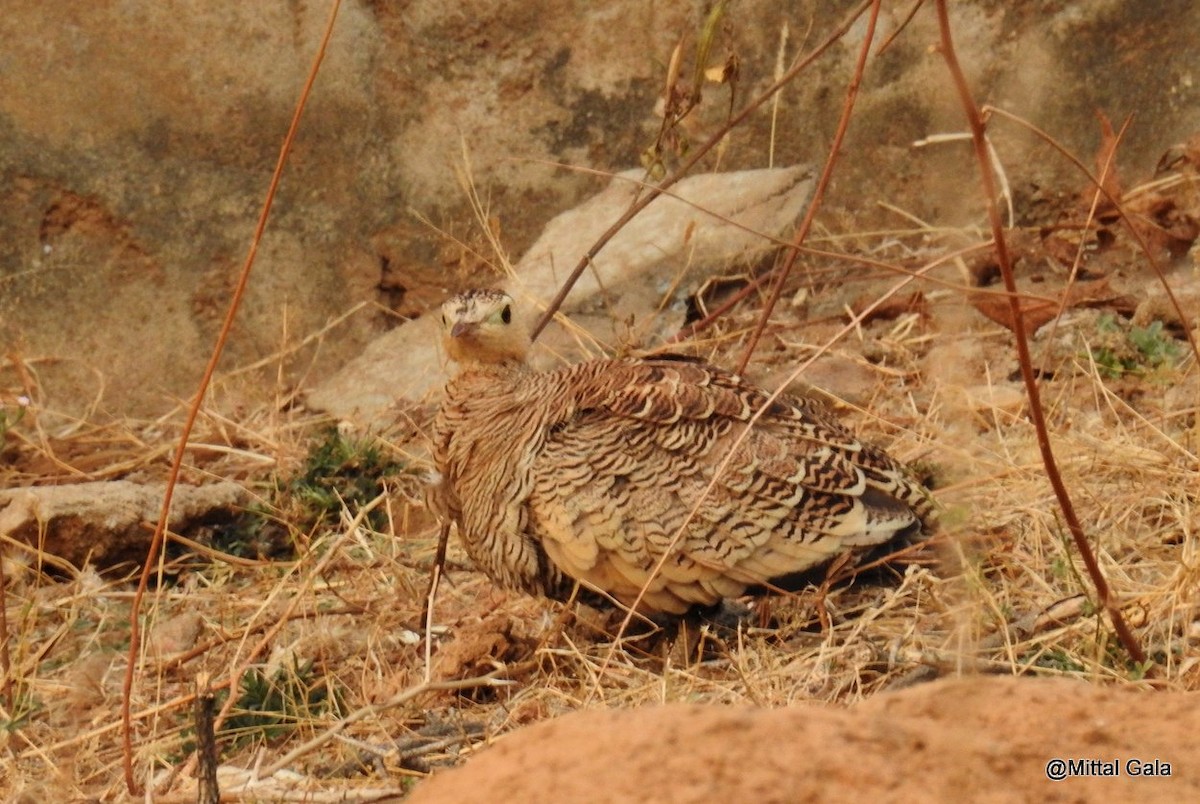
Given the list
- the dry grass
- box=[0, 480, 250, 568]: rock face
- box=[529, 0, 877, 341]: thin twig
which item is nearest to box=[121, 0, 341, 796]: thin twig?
the dry grass

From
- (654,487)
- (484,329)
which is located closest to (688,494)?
(654,487)

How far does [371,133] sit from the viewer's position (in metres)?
7.34

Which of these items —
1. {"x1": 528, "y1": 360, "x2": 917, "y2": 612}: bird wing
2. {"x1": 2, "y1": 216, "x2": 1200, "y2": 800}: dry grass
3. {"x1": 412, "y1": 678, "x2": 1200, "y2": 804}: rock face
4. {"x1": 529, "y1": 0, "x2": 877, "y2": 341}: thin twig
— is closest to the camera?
{"x1": 412, "y1": 678, "x2": 1200, "y2": 804}: rock face

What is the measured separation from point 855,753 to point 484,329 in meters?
2.96

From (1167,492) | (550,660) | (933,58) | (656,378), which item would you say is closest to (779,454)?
(656,378)

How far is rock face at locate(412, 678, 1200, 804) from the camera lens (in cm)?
183

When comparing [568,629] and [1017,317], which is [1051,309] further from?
[1017,317]

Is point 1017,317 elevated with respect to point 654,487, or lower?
elevated

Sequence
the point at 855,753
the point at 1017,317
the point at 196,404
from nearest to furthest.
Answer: the point at 855,753
the point at 1017,317
the point at 196,404

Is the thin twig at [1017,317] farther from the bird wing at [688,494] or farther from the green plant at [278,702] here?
the green plant at [278,702]

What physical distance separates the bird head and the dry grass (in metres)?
0.76

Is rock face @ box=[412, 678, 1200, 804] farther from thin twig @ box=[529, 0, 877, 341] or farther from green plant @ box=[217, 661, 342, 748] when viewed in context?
green plant @ box=[217, 661, 342, 748]

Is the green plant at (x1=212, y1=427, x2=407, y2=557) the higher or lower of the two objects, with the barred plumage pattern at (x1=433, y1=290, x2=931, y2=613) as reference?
lower

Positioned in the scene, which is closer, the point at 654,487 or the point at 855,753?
the point at 855,753
